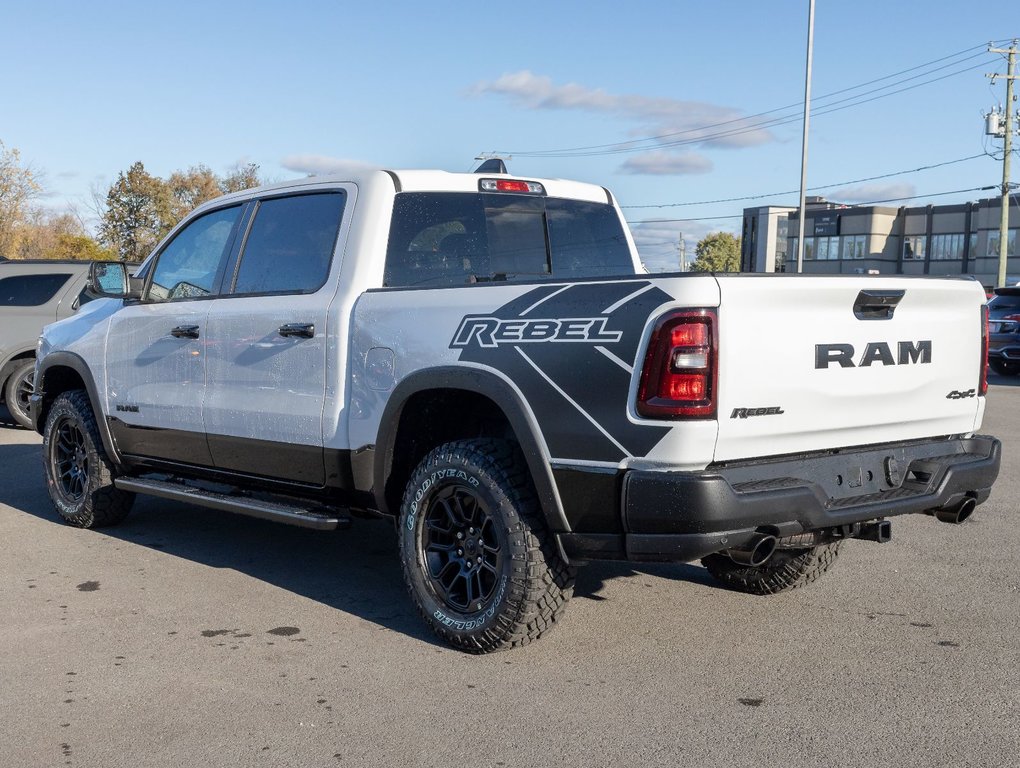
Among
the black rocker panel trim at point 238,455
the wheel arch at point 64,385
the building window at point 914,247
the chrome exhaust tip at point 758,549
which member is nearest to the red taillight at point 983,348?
the chrome exhaust tip at point 758,549

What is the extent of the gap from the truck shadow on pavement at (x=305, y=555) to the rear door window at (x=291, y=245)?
4.89 feet

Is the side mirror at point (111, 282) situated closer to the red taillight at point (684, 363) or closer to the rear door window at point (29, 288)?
the red taillight at point (684, 363)

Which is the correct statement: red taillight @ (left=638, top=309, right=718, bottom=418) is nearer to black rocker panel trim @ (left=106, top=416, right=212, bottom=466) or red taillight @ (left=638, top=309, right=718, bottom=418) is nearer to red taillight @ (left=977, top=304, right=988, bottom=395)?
red taillight @ (left=977, top=304, right=988, bottom=395)

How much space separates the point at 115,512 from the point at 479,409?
3198 millimetres

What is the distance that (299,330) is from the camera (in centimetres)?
534

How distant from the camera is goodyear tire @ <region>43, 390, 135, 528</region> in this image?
22.9ft

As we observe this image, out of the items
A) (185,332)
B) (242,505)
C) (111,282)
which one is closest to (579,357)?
(242,505)

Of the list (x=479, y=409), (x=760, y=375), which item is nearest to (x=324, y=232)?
(x=479, y=409)

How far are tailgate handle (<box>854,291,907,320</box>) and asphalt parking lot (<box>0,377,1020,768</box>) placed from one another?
138cm

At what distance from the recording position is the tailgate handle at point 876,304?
4.39 meters

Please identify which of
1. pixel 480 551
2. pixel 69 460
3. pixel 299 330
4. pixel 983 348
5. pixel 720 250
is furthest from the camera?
pixel 720 250

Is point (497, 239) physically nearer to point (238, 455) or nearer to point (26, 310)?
point (238, 455)

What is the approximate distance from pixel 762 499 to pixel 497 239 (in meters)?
2.30

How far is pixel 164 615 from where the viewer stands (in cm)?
521
